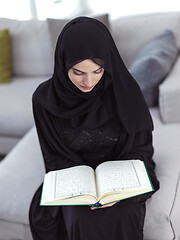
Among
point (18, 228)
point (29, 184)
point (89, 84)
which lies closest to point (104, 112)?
point (89, 84)

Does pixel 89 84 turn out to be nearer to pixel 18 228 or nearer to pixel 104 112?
pixel 104 112

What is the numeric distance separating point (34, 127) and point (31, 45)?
77 cm

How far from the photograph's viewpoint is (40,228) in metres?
1.52

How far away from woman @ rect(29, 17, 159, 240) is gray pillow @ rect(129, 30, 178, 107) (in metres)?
0.57

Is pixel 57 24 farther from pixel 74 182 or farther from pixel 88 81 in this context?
pixel 74 182

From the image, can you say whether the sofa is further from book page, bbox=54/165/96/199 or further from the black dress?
book page, bbox=54/165/96/199

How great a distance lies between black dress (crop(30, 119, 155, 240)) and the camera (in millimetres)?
1355

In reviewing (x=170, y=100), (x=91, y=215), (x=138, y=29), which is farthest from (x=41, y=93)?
(x=138, y=29)

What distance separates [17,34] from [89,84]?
1620 mm

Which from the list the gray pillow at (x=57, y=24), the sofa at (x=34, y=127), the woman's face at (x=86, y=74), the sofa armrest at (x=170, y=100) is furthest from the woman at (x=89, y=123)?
the gray pillow at (x=57, y=24)

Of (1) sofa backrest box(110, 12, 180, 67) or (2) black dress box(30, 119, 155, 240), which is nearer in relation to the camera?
(2) black dress box(30, 119, 155, 240)

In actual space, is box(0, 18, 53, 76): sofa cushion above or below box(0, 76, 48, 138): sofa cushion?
above

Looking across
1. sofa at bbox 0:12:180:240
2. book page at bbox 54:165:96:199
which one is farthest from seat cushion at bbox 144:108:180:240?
book page at bbox 54:165:96:199

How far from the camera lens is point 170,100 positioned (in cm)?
198
